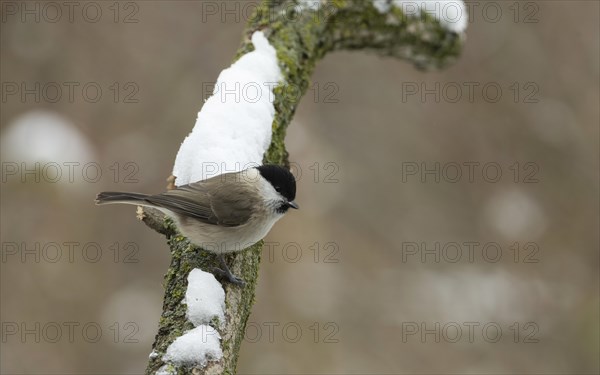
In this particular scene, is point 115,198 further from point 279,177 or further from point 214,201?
point 279,177

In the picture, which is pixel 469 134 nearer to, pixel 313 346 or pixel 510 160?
pixel 510 160

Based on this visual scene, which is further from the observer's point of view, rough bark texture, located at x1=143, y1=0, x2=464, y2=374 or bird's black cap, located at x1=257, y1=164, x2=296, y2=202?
bird's black cap, located at x1=257, y1=164, x2=296, y2=202

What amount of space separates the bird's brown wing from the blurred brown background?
4.17m

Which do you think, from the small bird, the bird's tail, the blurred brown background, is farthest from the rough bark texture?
the blurred brown background

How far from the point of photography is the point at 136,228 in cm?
841

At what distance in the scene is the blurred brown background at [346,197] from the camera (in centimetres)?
793

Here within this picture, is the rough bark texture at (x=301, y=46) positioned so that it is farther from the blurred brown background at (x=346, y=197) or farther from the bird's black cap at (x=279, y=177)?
the blurred brown background at (x=346, y=197)

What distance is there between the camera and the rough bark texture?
3555 mm

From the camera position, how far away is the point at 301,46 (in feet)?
15.5

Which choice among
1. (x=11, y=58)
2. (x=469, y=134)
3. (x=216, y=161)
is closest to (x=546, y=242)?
(x=469, y=134)

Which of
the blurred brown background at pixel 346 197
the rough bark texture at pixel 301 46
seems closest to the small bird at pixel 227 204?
the rough bark texture at pixel 301 46

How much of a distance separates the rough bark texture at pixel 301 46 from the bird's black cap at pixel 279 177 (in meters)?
0.35

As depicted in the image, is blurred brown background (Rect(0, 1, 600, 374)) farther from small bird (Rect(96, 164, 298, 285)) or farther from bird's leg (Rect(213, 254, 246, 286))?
bird's leg (Rect(213, 254, 246, 286))

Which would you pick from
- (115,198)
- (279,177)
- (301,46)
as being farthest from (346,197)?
(115,198)
